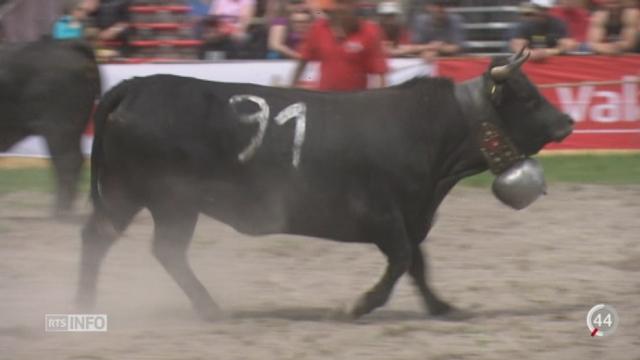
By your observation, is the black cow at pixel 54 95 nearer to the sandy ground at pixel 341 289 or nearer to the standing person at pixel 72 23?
the sandy ground at pixel 341 289

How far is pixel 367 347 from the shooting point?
234 inches

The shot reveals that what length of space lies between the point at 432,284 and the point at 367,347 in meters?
1.58

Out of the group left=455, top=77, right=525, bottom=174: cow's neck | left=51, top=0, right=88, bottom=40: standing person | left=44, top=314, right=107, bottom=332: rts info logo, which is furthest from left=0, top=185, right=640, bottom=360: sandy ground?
left=51, top=0, right=88, bottom=40: standing person

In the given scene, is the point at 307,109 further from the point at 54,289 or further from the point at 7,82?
the point at 7,82

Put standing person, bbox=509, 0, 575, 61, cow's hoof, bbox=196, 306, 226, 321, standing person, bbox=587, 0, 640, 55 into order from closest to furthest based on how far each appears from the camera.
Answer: cow's hoof, bbox=196, 306, 226, 321
standing person, bbox=587, 0, 640, 55
standing person, bbox=509, 0, 575, 61

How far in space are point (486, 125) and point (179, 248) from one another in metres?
1.71

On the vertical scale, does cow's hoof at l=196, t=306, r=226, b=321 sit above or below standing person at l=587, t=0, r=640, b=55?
above

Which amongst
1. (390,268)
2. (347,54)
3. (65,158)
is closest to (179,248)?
(390,268)

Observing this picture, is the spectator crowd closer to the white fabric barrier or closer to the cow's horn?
the white fabric barrier

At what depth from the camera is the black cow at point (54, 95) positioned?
9.70 meters

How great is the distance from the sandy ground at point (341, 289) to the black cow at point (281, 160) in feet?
1.06

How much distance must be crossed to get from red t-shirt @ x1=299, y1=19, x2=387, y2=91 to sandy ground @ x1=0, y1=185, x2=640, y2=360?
115cm

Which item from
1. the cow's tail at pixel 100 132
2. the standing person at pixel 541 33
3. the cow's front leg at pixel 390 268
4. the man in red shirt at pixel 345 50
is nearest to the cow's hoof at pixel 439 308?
the cow's front leg at pixel 390 268

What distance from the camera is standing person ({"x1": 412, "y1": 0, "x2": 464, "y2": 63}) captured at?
13.8 meters
